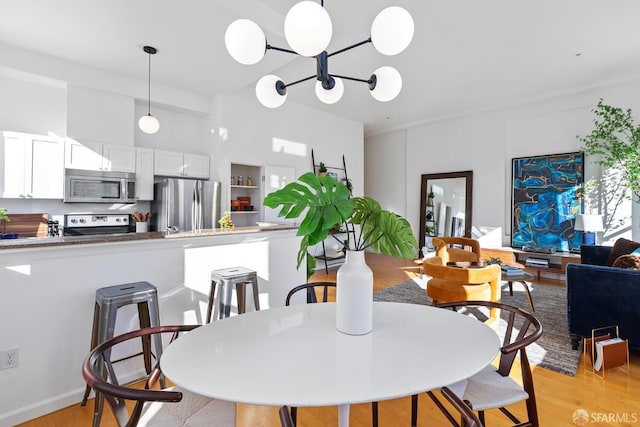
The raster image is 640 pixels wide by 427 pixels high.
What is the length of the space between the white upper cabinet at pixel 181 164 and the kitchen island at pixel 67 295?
8.52ft

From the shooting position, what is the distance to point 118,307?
1.92 meters

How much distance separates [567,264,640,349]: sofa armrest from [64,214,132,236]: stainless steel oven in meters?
5.33

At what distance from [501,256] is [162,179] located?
5.75 meters

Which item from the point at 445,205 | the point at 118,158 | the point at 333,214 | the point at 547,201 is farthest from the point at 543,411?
the point at 445,205

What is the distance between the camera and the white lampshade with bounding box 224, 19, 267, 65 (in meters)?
1.69

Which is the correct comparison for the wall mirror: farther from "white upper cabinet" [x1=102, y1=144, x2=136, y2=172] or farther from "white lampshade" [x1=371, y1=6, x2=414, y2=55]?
"white upper cabinet" [x1=102, y1=144, x2=136, y2=172]

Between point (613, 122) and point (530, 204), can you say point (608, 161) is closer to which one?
point (613, 122)

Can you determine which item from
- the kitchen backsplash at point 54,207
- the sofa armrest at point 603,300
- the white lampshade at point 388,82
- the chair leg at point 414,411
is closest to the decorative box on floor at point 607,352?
the sofa armrest at point 603,300

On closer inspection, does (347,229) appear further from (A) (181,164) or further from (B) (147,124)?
(A) (181,164)

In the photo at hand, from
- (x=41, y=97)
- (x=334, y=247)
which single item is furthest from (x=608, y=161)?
(x=41, y=97)

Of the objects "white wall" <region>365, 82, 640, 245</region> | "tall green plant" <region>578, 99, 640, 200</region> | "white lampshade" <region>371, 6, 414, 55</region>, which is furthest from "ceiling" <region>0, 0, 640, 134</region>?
"white lampshade" <region>371, 6, 414, 55</region>

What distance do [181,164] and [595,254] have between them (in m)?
5.79

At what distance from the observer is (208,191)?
483cm

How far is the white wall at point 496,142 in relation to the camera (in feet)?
17.2
